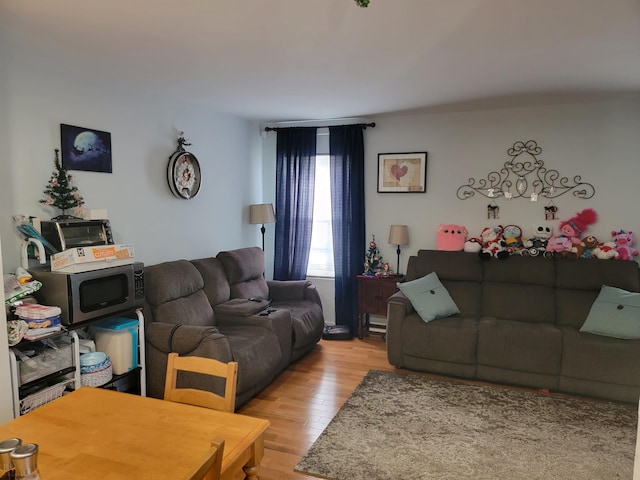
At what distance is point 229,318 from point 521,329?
2451mm

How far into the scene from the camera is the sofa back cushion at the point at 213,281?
12.8 ft

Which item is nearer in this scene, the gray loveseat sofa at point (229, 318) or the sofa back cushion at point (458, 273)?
the gray loveseat sofa at point (229, 318)

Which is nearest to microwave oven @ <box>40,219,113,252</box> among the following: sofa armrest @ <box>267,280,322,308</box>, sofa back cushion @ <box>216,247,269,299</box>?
sofa back cushion @ <box>216,247,269,299</box>

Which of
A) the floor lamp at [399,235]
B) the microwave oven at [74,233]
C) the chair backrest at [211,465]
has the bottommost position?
the chair backrest at [211,465]

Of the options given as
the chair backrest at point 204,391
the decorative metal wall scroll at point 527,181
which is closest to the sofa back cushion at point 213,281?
the chair backrest at point 204,391

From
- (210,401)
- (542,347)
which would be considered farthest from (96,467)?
(542,347)

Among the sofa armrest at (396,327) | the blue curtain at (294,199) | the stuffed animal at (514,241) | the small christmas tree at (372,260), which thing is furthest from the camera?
the blue curtain at (294,199)

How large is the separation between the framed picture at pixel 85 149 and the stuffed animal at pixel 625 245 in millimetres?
4442

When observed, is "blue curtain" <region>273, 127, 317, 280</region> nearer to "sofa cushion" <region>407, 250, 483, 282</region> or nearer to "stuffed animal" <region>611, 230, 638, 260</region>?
"sofa cushion" <region>407, 250, 483, 282</region>

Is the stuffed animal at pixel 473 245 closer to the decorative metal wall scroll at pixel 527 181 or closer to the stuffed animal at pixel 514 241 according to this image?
the stuffed animal at pixel 514 241

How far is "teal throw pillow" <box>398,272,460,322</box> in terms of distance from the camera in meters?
3.91

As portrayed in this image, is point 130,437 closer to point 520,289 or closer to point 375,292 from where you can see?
point 375,292

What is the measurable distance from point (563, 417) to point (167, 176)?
3.67 meters

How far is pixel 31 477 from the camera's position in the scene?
101 centimetres
